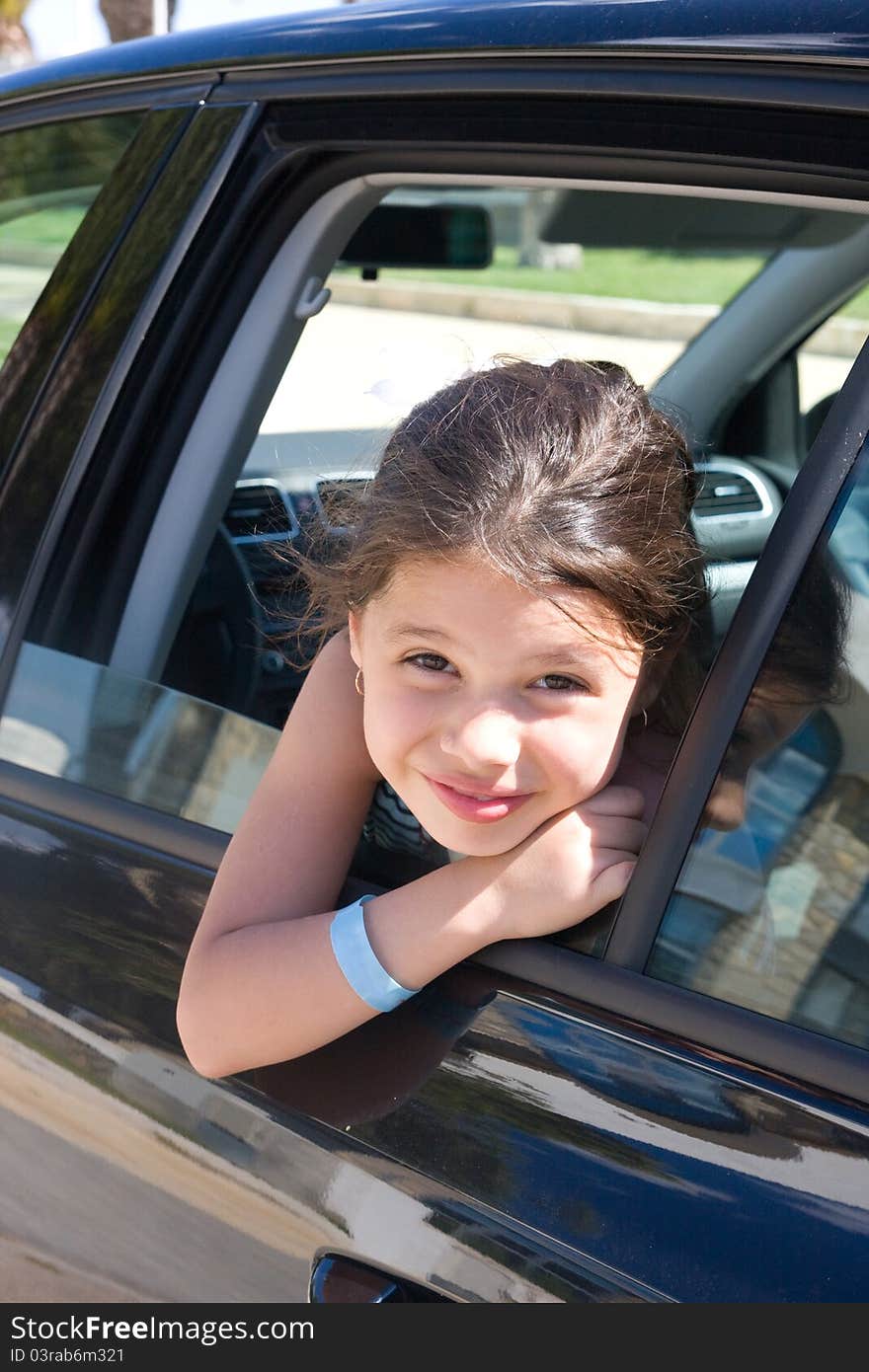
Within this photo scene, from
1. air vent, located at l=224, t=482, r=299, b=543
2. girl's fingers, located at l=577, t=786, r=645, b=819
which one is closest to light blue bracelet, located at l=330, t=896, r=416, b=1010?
girl's fingers, located at l=577, t=786, r=645, b=819

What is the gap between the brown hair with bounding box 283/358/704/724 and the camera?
1.21 m

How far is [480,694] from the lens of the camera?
1198 mm

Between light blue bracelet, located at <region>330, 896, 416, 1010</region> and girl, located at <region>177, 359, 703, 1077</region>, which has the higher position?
girl, located at <region>177, 359, 703, 1077</region>

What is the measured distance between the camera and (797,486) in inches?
45.6

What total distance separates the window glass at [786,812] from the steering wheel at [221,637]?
963 mm

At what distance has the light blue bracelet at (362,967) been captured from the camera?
48.0 inches

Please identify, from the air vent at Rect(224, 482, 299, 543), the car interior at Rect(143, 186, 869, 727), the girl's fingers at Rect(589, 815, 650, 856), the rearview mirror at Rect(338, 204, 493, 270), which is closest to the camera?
the girl's fingers at Rect(589, 815, 650, 856)

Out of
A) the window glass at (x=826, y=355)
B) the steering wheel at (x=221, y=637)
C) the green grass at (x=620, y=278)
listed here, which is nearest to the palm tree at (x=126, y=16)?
the green grass at (x=620, y=278)

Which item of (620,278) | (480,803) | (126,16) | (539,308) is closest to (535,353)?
(480,803)

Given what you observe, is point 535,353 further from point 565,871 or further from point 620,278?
point 620,278

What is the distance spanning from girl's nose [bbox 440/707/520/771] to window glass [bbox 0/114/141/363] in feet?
3.22

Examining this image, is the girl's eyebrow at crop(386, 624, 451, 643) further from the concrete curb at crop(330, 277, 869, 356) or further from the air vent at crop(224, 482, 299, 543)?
the concrete curb at crop(330, 277, 869, 356)

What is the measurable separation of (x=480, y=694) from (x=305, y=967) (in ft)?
0.92

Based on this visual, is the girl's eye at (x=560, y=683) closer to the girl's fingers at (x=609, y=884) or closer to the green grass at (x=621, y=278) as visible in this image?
the girl's fingers at (x=609, y=884)
